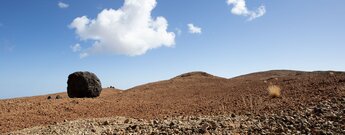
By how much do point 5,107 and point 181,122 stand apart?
9231mm

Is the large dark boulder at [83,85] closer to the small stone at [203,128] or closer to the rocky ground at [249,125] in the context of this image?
the rocky ground at [249,125]

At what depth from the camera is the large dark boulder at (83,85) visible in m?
20.3

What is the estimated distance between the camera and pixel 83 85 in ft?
66.7

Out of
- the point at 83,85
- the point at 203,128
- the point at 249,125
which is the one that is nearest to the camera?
the point at 203,128

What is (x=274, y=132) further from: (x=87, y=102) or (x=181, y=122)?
(x=87, y=102)

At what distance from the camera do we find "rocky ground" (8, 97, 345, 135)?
8266 millimetres

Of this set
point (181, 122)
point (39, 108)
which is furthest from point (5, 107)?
point (181, 122)

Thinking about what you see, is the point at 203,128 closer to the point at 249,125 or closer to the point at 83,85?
the point at 249,125

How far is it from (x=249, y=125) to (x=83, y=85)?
13837 mm

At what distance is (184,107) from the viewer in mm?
14086

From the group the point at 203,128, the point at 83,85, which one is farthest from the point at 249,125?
the point at 83,85

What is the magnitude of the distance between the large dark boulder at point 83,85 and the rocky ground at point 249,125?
9497 mm

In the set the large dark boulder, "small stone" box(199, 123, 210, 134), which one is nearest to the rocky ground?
"small stone" box(199, 123, 210, 134)

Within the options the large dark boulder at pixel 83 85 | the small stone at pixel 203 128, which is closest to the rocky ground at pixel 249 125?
the small stone at pixel 203 128
